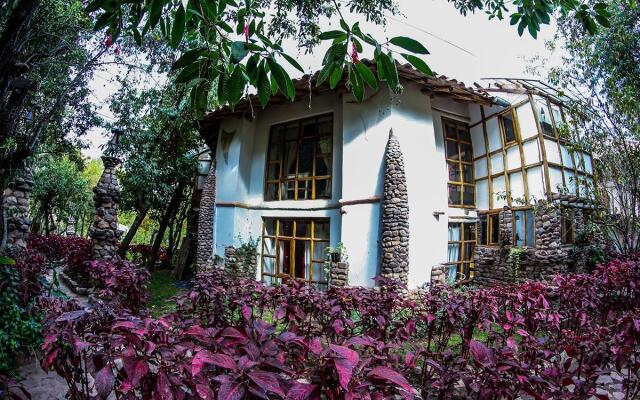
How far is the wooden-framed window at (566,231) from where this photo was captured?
807 cm

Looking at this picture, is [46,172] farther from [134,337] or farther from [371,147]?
[134,337]

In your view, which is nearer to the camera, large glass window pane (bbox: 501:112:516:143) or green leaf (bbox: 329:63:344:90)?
green leaf (bbox: 329:63:344:90)

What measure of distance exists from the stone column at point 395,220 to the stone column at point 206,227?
524cm

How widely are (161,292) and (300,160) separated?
5.03m

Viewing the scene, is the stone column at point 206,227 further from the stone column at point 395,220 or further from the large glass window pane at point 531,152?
the large glass window pane at point 531,152

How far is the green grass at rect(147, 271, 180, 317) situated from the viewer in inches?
259

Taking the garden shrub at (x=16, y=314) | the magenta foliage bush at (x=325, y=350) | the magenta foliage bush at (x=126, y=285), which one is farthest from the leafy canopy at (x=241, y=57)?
the magenta foliage bush at (x=126, y=285)

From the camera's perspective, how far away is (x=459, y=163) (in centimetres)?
955

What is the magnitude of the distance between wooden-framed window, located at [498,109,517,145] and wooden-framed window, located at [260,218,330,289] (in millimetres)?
5195

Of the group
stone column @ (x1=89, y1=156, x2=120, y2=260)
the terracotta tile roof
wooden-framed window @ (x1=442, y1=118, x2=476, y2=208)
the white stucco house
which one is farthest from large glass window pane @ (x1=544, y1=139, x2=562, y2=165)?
stone column @ (x1=89, y1=156, x2=120, y2=260)

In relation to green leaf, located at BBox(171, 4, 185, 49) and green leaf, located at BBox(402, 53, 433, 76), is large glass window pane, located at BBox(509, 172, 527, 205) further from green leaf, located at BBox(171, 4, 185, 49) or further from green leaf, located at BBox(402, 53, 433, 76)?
green leaf, located at BBox(171, 4, 185, 49)

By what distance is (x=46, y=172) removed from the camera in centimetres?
1488

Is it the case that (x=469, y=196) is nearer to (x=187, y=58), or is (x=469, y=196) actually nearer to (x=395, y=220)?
(x=395, y=220)

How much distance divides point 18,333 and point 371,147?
679 centimetres
